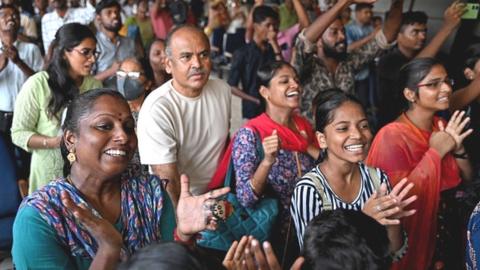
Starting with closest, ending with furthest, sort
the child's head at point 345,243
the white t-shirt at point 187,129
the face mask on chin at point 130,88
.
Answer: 1. the child's head at point 345,243
2. the white t-shirt at point 187,129
3. the face mask on chin at point 130,88

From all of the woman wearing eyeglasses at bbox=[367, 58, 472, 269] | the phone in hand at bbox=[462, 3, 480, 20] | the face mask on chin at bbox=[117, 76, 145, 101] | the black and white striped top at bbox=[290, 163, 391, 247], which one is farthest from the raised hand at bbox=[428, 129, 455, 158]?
the face mask on chin at bbox=[117, 76, 145, 101]

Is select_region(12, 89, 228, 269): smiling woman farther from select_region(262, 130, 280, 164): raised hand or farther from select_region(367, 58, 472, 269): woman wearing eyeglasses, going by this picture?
select_region(367, 58, 472, 269): woman wearing eyeglasses

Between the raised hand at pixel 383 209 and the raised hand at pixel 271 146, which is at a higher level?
the raised hand at pixel 271 146

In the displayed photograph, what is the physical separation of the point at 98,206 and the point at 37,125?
1.20 metres

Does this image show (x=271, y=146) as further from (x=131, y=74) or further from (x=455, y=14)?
(x=455, y=14)

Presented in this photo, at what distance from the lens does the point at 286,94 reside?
96.8 inches

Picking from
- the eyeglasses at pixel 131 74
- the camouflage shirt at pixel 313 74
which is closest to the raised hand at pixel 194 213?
the eyeglasses at pixel 131 74

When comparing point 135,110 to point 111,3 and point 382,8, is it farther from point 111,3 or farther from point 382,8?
point 382,8

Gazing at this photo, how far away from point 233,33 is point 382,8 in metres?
1.95

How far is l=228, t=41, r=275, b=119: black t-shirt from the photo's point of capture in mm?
3920

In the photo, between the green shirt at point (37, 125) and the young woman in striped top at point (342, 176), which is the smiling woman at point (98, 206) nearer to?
the young woman in striped top at point (342, 176)

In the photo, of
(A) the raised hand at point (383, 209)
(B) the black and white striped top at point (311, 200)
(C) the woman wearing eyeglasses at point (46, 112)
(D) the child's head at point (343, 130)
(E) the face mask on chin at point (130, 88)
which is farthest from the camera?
(E) the face mask on chin at point (130, 88)

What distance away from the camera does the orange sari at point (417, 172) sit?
219 cm

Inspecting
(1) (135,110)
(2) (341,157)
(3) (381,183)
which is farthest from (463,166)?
(1) (135,110)
